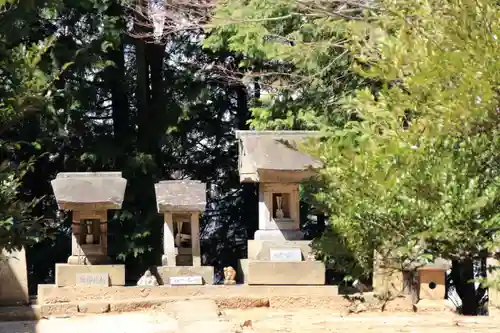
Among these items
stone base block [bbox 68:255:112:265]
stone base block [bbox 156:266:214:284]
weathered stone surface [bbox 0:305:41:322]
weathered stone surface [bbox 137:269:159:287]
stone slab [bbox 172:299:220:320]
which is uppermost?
stone base block [bbox 68:255:112:265]

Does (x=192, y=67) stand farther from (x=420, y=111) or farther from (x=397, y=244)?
(x=420, y=111)

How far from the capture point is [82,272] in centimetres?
1014

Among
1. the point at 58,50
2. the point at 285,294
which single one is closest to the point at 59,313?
the point at 285,294

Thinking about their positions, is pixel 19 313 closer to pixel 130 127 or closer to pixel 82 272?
pixel 82 272

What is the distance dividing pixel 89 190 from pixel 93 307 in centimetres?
171

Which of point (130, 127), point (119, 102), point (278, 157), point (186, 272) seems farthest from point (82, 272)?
point (119, 102)

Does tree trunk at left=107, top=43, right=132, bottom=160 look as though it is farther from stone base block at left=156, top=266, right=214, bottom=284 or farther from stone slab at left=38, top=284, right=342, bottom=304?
stone slab at left=38, top=284, right=342, bottom=304

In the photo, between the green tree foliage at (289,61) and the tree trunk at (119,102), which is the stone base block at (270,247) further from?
the tree trunk at (119,102)

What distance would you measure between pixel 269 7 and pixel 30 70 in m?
5.43

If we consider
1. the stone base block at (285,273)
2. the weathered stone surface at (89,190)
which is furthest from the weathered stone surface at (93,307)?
the stone base block at (285,273)

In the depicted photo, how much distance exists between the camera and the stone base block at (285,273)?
1002 centimetres

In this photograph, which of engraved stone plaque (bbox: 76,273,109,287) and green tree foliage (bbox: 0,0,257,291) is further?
green tree foliage (bbox: 0,0,257,291)

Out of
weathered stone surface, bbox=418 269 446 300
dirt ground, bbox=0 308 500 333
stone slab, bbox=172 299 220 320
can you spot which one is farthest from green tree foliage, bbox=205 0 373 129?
stone slab, bbox=172 299 220 320

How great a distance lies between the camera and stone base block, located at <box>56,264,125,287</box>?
32.9 feet
